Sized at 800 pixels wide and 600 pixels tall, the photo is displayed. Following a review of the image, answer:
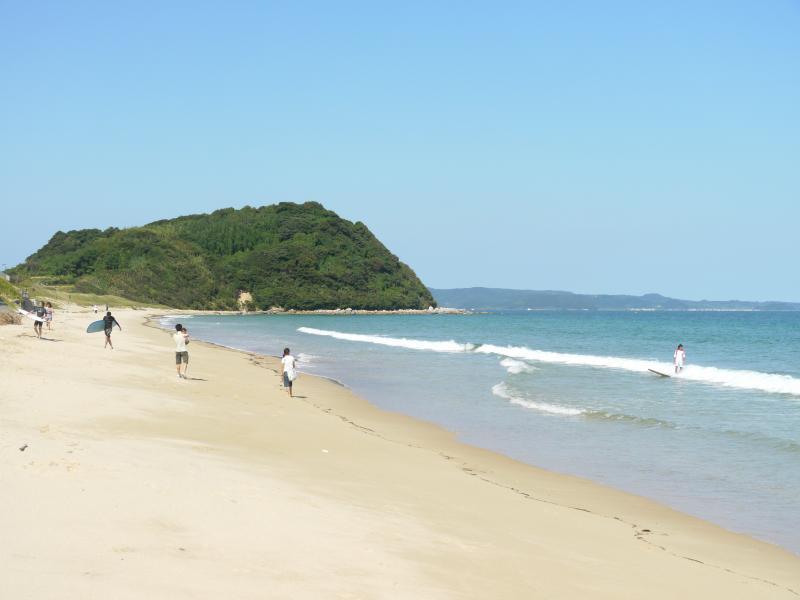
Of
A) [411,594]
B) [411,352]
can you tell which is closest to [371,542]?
[411,594]

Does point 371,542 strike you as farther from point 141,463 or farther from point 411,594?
point 141,463

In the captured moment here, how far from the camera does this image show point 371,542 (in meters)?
6.80

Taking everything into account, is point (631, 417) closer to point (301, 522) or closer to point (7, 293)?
point (301, 522)

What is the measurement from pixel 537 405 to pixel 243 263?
6003 inches

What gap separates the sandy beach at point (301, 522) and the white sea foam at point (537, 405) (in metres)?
5.86

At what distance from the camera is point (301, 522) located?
23.2ft

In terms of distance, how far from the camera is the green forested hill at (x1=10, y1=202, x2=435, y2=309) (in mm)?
145250

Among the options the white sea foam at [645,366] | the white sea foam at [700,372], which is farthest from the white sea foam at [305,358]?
the white sea foam at [700,372]

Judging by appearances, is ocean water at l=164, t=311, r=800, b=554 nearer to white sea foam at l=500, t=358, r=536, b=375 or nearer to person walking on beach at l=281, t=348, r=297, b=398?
white sea foam at l=500, t=358, r=536, b=375

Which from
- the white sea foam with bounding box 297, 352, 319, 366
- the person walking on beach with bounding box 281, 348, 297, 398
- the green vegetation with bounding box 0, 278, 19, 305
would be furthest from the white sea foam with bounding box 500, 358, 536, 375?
the green vegetation with bounding box 0, 278, 19, 305

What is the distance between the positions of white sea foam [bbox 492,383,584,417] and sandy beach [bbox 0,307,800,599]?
5858mm

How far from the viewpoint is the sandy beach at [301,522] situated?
5.43 metres

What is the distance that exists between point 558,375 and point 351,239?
15901 cm

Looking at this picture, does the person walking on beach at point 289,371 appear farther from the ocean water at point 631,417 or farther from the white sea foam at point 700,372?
the white sea foam at point 700,372
